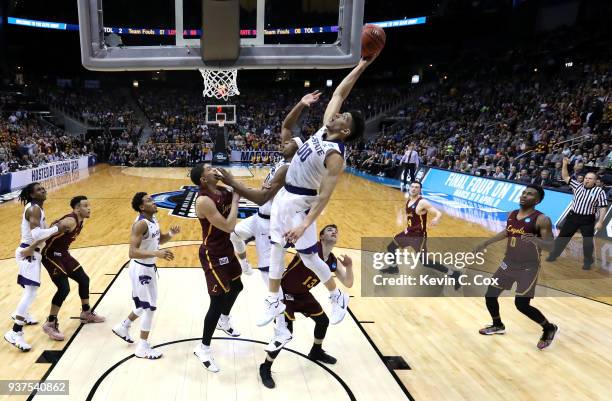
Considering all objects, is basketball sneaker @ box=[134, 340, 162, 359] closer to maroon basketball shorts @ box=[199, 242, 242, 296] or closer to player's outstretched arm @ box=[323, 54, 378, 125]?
maroon basketball shorts @ box=[199, 242, 242, 296]

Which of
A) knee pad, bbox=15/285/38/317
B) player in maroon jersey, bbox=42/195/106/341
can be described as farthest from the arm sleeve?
knee pad, bbox=15/285/38/317

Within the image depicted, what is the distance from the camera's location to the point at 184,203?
13.1 metres

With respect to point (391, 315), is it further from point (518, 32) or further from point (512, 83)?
point (518, 32)

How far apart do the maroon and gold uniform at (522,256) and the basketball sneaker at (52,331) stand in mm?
4889

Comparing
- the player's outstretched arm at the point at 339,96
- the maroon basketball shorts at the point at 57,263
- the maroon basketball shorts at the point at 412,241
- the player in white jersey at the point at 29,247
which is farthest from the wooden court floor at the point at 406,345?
the player's outstretched arm at the point at 339,96

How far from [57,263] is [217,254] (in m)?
2.01

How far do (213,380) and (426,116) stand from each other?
25530 millimetres

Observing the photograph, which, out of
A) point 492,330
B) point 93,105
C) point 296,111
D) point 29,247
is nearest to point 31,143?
point 93,105

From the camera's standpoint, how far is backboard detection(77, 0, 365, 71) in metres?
4.62

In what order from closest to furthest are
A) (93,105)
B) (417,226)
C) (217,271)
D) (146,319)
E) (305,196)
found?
(305,196) → (217,271) → (146,319) → (417,226) → (93,105)

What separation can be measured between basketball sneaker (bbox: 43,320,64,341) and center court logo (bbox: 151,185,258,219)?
6150 millimetres

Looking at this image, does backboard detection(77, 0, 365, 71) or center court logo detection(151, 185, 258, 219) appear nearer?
backboard detection(77, 0, 365, 71)

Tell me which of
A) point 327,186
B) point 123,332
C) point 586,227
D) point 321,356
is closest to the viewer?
point 327,186

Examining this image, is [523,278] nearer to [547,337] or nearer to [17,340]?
[547,337]
